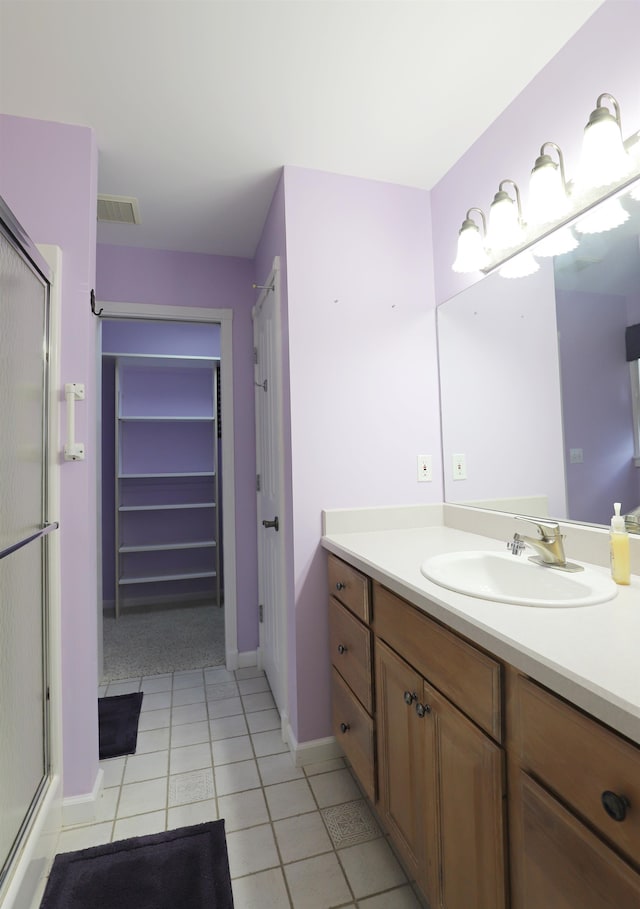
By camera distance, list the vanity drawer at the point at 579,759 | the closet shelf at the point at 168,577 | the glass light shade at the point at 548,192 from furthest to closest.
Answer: the closet shelf at the point at 168,577, the glass light shade at the point at 548,192, the vanity drawer at the point at 579,759

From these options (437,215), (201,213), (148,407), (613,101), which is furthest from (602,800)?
(148,407)

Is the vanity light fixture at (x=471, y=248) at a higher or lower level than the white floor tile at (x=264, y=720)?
higher

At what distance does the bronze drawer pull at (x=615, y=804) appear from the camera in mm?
581

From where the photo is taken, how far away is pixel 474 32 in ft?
4.31

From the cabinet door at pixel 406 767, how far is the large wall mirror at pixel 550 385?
708mm

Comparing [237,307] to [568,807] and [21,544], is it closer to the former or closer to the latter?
[21,544]

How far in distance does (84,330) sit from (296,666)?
1.49m

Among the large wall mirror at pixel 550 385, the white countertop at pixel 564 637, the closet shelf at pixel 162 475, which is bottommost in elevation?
the white countertop at pixel 564 637

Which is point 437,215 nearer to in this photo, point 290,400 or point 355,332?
point 355,332

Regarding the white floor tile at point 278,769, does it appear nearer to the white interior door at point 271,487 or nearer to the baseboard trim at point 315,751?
the baseboard trim at point 315,751

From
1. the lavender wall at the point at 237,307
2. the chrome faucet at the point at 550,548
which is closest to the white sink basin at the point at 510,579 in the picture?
the chrome faucet at the point at 550,548

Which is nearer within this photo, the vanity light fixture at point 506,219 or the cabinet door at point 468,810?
the cabinet door at point 468,810

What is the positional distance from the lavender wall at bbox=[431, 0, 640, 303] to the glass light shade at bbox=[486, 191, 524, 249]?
0.44 ft

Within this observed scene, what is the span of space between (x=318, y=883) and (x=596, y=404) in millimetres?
1569
